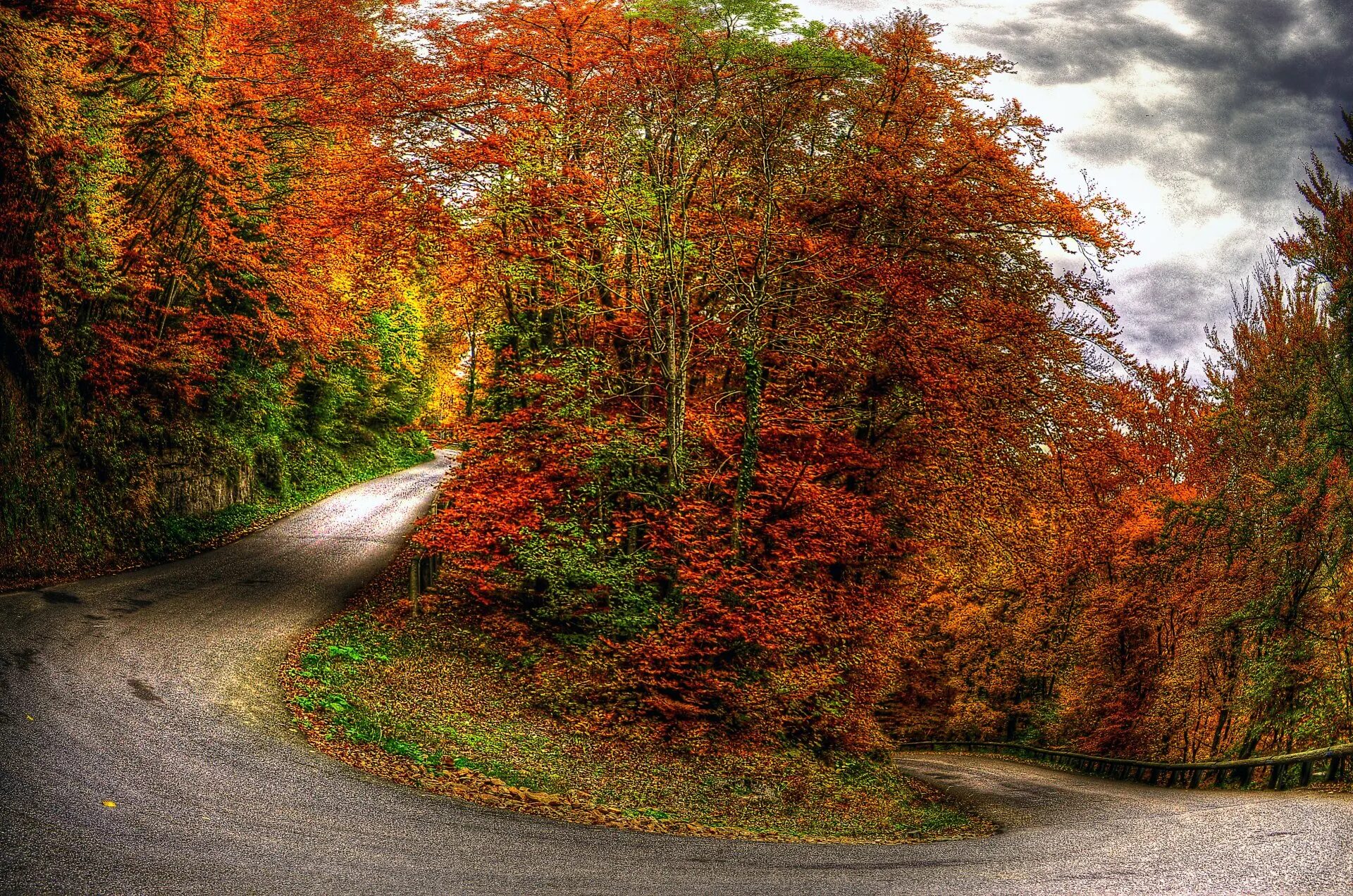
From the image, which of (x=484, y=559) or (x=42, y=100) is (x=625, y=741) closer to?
(x=484, y=559)

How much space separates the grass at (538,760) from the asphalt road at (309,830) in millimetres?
642

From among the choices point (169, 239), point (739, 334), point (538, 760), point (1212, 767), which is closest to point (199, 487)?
point (169, 239)

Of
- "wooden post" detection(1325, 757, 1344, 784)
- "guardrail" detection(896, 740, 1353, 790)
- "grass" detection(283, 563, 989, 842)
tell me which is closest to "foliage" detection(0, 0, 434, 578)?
"grass" detection(283, 563, 989, 842)

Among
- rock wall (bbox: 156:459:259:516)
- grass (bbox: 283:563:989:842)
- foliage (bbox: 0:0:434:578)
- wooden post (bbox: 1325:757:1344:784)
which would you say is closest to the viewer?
grass (bbox: 283:563:989:842)

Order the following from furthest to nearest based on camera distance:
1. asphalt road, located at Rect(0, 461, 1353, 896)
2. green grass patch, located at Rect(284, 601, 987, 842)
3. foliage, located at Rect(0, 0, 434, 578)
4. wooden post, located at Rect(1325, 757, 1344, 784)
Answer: foliage, located at Rect(0, 0, 434, 578) → wooden post, located at Rect(1325, 757, 1344, 784) → green grass patch, located at Rect(284, 601, 987, 842) → asphalt road, located at Rect(0, 461, 1353, 896)

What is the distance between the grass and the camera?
944 cm

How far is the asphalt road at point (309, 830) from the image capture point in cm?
591

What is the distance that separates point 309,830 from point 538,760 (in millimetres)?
4476

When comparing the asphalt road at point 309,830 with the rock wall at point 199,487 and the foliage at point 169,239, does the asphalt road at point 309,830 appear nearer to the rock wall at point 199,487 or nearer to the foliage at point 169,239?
the foliage at point 169,239

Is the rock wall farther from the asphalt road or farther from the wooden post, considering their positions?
the wooden post

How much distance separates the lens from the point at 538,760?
11.0 m

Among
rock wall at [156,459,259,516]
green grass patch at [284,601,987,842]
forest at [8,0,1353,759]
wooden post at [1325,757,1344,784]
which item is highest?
forest at [8,0,1353,759]

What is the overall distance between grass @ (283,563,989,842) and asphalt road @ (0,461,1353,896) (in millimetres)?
642

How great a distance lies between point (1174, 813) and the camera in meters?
10.8
